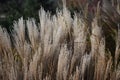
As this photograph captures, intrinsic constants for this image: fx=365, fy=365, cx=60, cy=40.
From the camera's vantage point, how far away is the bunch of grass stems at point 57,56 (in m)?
2.90

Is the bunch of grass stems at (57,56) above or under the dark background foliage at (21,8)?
under

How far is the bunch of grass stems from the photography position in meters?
2.90

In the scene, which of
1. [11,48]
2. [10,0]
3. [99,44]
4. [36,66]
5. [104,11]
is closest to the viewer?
[36,66]

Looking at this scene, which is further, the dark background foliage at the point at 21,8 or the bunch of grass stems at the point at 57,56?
the dark background foliage at the point at 21,8

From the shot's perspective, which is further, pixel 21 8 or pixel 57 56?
pixel 21 8

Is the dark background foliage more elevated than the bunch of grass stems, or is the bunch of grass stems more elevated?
the dark background foliage

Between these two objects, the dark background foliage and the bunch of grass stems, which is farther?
the dark background foliage

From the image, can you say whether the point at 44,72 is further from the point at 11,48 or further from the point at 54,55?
the point at 11,48

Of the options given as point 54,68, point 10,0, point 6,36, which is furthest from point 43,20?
point 10,0

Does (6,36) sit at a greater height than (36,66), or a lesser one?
greater

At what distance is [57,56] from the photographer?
123 inches

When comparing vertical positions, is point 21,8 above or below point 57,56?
above

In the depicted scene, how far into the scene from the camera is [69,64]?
3018mm

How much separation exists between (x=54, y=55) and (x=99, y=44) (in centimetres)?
40
